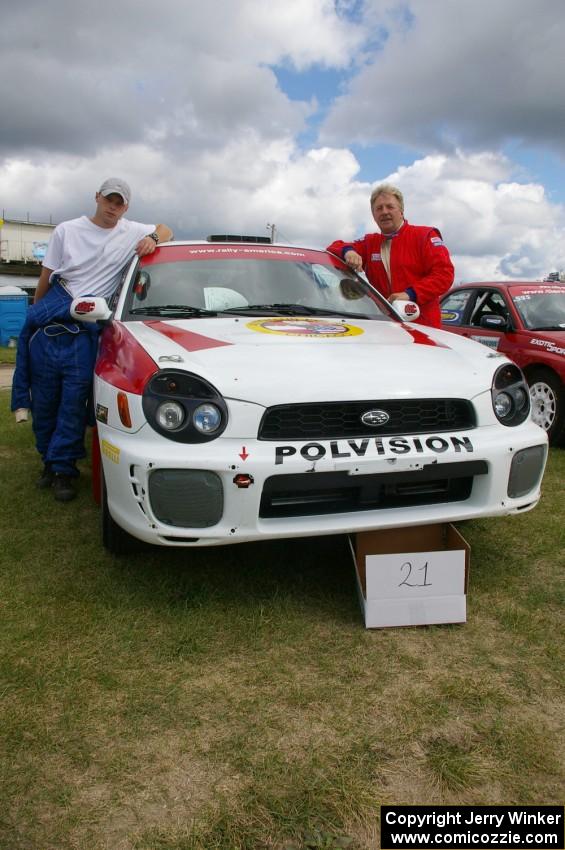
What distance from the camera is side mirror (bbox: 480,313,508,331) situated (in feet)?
19.2

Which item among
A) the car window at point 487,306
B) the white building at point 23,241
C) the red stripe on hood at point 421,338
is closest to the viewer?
the red stripe on hood at point 421,338

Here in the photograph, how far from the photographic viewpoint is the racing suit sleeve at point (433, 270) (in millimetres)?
4352

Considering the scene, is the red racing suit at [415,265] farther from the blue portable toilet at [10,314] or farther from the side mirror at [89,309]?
the blue portable toilet at [10,314]

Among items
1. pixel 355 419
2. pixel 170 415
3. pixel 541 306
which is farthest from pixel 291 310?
pixel 541 306

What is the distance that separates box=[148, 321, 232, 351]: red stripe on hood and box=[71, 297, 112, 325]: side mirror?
1.40 feet

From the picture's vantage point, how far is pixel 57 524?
3625mm

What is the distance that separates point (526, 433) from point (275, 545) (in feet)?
4.19

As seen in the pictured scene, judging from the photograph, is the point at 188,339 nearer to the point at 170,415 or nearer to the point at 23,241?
the point at 170,415

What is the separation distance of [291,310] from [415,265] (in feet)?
4.63

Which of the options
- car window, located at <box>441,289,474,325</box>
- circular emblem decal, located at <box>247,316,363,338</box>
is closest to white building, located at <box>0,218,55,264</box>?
car window, located at <box>441,289,474,325</box>

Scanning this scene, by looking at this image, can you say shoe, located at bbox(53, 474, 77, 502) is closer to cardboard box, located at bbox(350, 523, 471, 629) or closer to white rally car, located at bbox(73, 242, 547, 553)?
white rally car, located at bbox(73, 242, 547, 553)

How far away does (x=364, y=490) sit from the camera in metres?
2.52

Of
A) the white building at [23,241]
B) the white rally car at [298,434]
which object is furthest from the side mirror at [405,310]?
the white building at [23,241]

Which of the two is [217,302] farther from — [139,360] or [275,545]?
[275,545]
